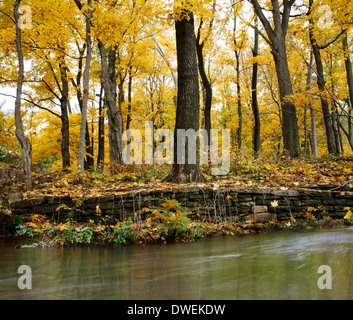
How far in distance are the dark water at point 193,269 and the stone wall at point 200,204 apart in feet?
2.90

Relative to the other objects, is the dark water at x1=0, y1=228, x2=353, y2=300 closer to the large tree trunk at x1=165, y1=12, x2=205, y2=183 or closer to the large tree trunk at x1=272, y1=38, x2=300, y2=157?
the large tree trunk at x1=165, y1=12, x2=205, y2=183

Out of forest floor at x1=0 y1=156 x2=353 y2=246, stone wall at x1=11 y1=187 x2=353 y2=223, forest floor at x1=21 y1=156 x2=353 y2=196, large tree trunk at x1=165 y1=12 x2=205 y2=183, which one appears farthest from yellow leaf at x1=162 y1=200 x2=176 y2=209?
large tree trunk at x1=165 y1=12 x2=205 y2=183

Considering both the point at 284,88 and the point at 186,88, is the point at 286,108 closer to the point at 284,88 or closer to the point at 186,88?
the point at 284,88

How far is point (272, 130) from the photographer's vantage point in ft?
75.8

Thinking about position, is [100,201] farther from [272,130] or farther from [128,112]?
[272,130]

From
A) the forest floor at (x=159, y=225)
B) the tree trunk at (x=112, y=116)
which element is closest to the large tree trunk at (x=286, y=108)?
the forest floor at (x=159, y=225)

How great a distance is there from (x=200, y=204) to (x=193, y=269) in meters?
2.56

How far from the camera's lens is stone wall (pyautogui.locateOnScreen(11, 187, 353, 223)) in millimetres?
5898

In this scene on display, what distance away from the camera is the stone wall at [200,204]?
19.4 ft

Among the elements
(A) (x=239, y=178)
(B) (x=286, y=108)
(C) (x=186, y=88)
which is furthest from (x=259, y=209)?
(B) (x=286, y=108)

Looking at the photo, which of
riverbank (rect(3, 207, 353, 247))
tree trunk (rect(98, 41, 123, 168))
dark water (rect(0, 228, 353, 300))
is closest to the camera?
dark water (rect(0, 228, 353, 300))

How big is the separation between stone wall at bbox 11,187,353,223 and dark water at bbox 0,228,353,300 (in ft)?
2.90

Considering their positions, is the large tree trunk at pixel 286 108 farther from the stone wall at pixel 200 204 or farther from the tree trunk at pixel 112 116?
the tree trunk at pixel 112 116
